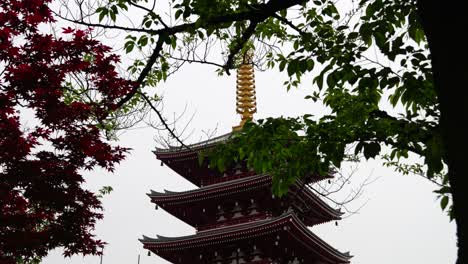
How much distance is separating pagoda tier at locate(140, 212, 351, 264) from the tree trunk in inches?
706

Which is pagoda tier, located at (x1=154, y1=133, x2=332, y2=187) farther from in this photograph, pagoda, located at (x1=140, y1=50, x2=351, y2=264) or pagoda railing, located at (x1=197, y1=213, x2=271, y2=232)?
pagoda railing, located at (x1=197, y1=213, x2=271, y2=232)

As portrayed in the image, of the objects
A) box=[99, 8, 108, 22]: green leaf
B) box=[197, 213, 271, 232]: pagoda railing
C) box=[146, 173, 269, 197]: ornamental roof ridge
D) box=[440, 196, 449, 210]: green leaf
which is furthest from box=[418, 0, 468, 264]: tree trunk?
box=[197, 213, 271, 232]: pagoda railing

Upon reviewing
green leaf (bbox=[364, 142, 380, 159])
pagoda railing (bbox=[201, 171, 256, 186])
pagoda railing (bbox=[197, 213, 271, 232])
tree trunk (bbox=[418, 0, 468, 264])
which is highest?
pagoda railing (bbox=[201, 171, 256, 186])

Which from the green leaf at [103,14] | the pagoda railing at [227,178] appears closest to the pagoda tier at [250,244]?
the pagoda railing at [227,178]

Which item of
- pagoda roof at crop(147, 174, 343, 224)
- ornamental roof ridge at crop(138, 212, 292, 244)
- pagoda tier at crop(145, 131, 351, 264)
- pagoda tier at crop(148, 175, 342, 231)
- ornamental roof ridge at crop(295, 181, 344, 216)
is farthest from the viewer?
ornamental roof ridge at crop(295, 181, 344, 216)

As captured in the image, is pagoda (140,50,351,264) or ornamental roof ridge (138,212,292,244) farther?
pagoda (140,50,351,264)

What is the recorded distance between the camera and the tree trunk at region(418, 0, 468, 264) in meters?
2.30

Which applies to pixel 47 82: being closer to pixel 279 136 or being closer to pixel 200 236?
pixel 279 136

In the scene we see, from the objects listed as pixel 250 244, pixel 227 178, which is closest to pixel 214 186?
pixel 227 178

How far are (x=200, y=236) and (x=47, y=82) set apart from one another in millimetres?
13991

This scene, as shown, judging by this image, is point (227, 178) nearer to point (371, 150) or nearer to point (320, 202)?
point (320, 202)

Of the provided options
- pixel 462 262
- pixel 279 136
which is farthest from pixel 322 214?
pixel 462 262

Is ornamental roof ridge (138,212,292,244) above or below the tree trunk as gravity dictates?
above

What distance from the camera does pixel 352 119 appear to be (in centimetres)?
656
